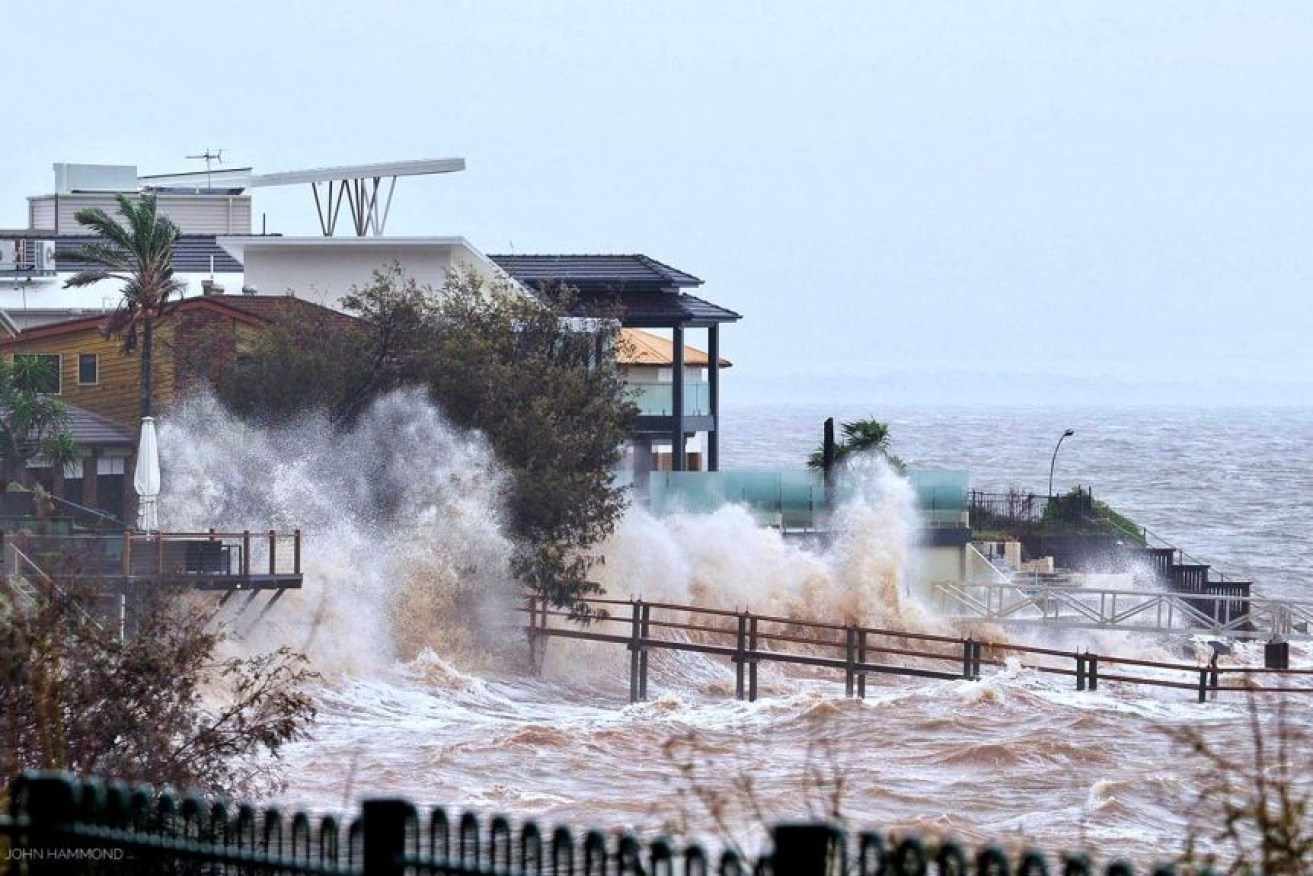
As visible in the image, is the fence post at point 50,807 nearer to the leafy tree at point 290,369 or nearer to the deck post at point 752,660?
the deck post at point 752,660

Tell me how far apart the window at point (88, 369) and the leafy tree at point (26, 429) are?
1679 millimetres

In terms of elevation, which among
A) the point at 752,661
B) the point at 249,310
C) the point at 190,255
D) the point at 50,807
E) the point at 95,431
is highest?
the point at 190,255

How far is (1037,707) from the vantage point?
38.5m

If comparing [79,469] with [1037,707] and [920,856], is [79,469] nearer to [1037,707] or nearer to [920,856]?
[1037,707]

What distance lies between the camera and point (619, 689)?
4384cm

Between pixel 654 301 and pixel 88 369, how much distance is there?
52.8ft

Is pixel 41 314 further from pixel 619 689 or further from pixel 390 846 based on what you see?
pixel 390 846

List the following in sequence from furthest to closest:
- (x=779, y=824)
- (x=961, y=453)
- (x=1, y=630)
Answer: (x=961, y=453)
(x=1, y=630)
(x=779, y=824)

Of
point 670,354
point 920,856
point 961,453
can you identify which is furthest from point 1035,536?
point 961,453

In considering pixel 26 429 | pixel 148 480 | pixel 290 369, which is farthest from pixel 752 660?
pixel 26 429

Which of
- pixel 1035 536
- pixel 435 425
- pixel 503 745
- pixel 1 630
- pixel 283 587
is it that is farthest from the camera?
pixel 1035 536

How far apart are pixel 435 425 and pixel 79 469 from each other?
A: 772 centimetres

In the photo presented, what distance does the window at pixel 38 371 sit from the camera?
48500 mm

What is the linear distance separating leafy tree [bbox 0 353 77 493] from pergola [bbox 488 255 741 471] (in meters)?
12.3
